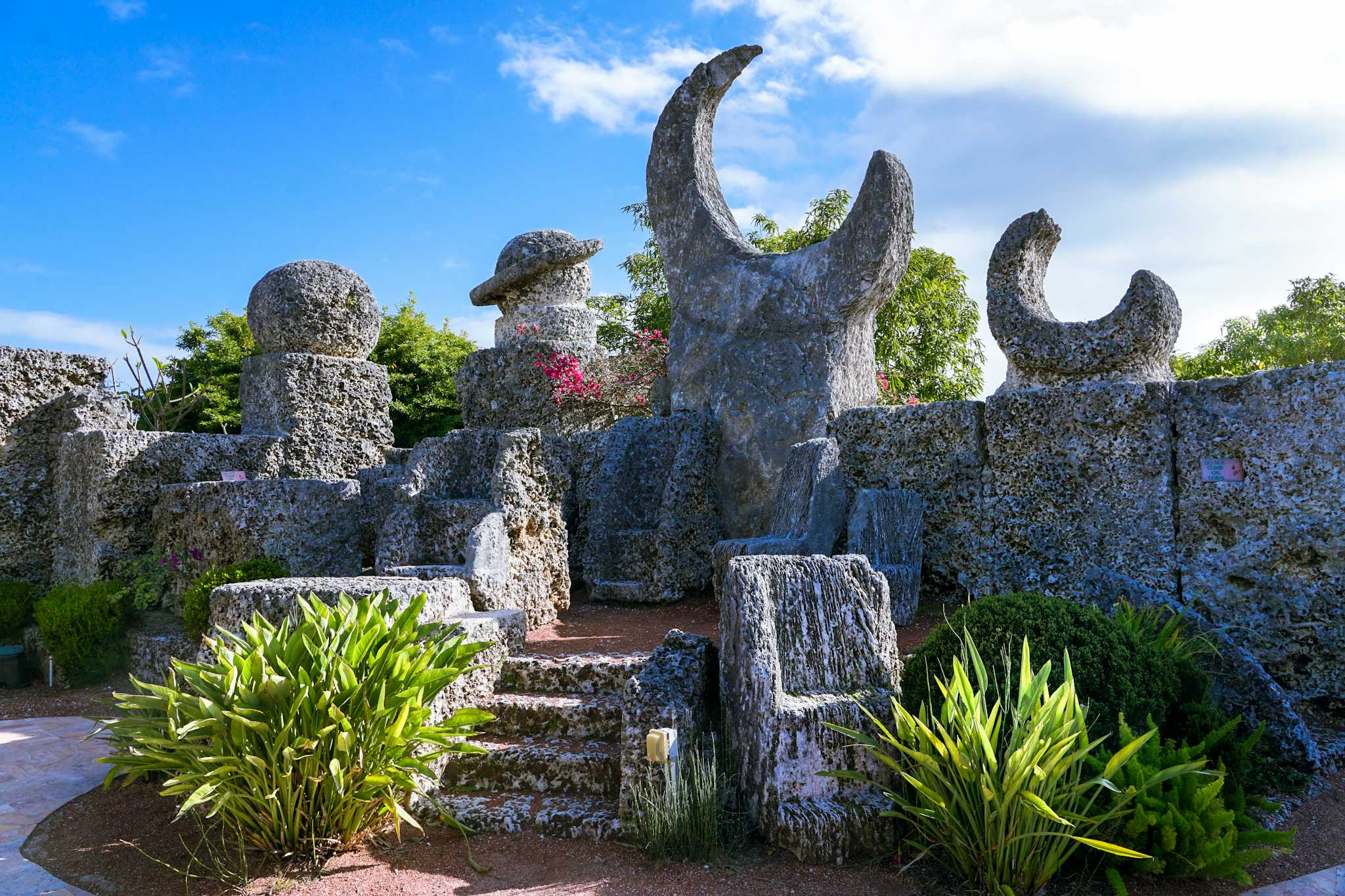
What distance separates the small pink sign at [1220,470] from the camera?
18.3 ft

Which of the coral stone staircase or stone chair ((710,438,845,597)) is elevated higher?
stone chair ((710,438,845,597))

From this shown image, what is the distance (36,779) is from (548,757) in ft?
10.5

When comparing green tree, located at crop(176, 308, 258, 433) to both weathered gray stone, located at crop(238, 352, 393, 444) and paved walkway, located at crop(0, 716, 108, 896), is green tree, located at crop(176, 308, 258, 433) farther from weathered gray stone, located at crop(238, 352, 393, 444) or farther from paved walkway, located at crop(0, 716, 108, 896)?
paved walkway, located at crop(0, 716, 108, 896)

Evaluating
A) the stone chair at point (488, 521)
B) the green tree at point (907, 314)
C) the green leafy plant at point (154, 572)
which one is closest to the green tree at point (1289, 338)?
the green tree at point (907, 314)

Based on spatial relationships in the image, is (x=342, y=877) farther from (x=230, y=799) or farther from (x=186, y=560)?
(x=186, y=560)

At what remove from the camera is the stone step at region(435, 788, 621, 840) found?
4.19m

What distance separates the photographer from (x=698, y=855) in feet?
12.7

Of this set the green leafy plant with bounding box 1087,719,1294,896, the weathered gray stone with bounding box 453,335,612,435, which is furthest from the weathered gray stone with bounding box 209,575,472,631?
the weathered gray stone with bounding box 453,335,612,435

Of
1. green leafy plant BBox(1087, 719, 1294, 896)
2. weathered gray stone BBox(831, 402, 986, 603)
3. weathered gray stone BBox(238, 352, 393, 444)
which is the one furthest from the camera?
weathered gray stone BBox(238, 352, 393, 444)

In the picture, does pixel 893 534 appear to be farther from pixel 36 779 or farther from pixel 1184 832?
pixel 36 779

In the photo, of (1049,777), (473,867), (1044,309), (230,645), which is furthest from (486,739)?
(1044,309)

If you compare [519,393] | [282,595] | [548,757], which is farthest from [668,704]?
[519,393]

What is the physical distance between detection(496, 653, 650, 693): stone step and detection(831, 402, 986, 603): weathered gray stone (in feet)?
8.72

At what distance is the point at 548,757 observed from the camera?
15.1 ft
